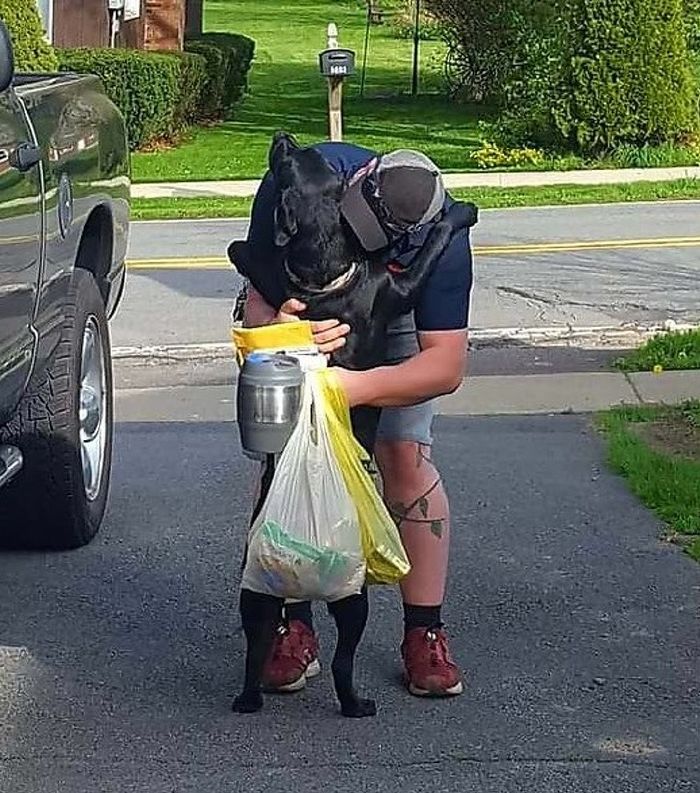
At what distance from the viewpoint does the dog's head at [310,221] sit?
13.0 ft

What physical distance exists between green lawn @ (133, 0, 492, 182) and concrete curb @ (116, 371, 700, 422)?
503 inches

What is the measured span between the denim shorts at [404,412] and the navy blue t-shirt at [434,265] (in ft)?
0.42

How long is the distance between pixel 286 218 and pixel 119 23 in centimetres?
2384

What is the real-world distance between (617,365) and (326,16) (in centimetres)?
4443

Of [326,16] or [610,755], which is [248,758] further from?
[326,16]

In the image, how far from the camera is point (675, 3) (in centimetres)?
2069

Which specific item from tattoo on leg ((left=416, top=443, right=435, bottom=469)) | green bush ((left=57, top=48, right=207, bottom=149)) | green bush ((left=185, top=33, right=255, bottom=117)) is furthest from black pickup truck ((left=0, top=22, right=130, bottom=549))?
green bush ((left=185, top=33, right=255, bottom=117))

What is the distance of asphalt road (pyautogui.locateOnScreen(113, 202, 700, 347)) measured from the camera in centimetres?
1102

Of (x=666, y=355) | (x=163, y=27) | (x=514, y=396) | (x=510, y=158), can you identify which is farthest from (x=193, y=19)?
(x=514, y=396)

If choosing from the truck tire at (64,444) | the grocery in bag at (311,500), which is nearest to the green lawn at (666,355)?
the truck tire at (64,444)

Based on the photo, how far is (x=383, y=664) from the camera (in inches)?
184

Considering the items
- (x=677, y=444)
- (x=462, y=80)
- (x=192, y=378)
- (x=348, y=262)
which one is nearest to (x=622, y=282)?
(x=192, y=378)

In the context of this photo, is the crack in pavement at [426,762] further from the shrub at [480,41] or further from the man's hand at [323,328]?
the shrub at [480,41]

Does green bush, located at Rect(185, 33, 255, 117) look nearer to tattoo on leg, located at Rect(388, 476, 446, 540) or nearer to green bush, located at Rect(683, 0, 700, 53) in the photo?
green bush, located at Rect(683, 0, 700, 53)
